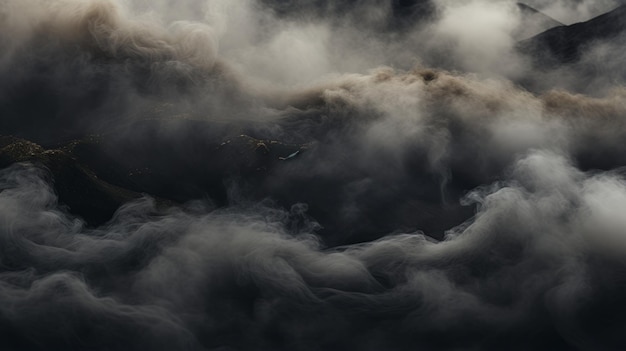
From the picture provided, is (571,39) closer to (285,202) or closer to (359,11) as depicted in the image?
(359,11)

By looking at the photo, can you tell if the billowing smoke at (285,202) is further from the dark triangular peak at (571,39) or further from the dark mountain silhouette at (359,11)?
the dark mountain silhouette at (359,11)

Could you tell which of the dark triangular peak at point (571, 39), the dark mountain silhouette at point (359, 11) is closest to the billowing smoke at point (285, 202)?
the dark triangular peak at point (571, 39)

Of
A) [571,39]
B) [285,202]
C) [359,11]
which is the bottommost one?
[285,202]

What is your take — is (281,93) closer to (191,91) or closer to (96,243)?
(191,91)

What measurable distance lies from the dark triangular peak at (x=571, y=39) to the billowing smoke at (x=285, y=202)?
501 inches

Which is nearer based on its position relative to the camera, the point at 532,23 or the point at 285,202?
the point at 285,202

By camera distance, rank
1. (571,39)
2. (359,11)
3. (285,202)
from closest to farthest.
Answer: (285,202)
(571,39)
(359,11)

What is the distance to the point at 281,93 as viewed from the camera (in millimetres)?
75812

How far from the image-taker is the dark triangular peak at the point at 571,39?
96.6 metres

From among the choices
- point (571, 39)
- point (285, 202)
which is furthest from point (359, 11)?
point (285, 202)

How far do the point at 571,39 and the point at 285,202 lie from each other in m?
62.0

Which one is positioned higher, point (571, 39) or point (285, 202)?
point (571, 39)

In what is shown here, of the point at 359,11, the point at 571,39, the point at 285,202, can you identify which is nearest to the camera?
the point at 285,202

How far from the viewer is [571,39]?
10050 cm
